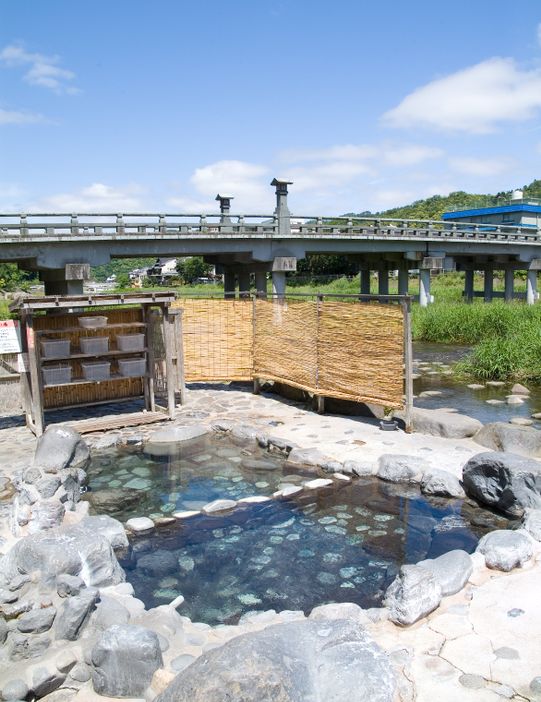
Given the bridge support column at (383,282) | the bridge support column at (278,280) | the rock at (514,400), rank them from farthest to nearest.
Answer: the bridge support column at (383,282)
the bridge support column at (278,280)
the rock at (514,400)

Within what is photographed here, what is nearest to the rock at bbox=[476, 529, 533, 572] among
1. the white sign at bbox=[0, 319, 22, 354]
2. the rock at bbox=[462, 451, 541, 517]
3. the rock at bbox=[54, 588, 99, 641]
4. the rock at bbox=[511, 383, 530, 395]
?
the rock at bbox=[462, 451, 541, 517]

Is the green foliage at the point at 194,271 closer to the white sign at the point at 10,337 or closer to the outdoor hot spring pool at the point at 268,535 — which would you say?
the white sign at the point at 10,337

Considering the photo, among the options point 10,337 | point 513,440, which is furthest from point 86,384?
point 513,440

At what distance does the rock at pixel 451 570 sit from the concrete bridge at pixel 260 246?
34.8ft

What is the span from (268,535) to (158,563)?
1205 mm

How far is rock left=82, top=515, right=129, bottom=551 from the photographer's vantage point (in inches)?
235

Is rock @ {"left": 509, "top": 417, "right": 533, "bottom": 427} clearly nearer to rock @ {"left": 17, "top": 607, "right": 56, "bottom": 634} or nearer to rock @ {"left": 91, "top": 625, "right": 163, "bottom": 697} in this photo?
rock @ {"left": 91, "top": 625, "right": 163, "bottom": 697}

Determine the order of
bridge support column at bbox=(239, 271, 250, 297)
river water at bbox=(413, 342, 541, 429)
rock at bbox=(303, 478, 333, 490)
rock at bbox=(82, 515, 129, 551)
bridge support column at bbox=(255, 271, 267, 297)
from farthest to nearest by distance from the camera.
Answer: bridge support column at bbox=(239, 271, 250, 297) → bridge support column at bbox=(255, 271, 267, 297) → river water at bbox=(413, 342, 541, 429) → rock at bbox=(303, 478, 333, 490) → rock at bbox=(82, 515, 129, 551)

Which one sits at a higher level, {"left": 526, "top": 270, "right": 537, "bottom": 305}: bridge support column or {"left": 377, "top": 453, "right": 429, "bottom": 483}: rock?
{"left": 526, "top": 270, "right": 537, "bottom": 305}: bridge support column

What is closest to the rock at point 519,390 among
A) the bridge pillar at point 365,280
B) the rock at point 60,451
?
the rock at point 60,451

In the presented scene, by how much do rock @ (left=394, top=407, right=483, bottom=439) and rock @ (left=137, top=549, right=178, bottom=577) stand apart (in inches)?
195

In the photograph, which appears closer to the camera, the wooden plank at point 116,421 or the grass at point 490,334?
the wooden plank at point 116,421

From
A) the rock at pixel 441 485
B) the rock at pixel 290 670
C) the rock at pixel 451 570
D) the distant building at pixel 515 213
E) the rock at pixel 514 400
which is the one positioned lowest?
the rock at pixel 514 400

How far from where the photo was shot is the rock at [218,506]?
22.9ft
